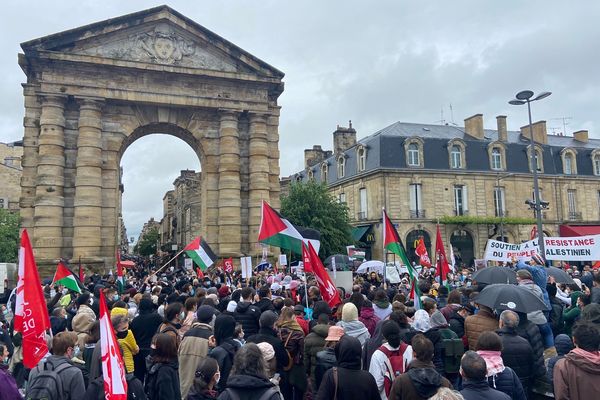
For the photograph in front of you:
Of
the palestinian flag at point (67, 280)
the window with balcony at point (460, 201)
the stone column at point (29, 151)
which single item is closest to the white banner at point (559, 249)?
the palestinian flag at point (67, 280)

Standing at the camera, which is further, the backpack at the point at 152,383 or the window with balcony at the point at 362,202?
the window with balcony at the point at 362,202

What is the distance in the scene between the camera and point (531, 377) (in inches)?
213

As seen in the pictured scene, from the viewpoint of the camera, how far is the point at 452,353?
18.6 feet

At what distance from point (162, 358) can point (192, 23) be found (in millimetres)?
22414

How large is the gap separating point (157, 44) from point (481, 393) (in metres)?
23.8

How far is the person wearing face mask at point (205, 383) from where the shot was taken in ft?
14.2

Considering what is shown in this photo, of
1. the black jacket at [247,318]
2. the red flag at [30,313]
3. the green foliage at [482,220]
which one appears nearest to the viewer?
the red flag at [30,313]

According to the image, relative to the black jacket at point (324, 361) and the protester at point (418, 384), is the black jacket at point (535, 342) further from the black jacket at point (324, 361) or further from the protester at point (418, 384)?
the black jacket at point (324, 361)

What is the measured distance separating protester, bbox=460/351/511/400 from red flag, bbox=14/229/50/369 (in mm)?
4485

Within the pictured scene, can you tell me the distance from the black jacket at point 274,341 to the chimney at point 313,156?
4710 cm

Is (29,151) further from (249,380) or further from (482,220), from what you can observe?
(482,220)

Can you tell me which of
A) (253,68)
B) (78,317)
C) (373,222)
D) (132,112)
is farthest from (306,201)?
(78,317)

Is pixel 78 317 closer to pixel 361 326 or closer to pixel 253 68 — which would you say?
pixel 361 326

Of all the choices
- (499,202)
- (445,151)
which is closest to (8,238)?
(445,151)
